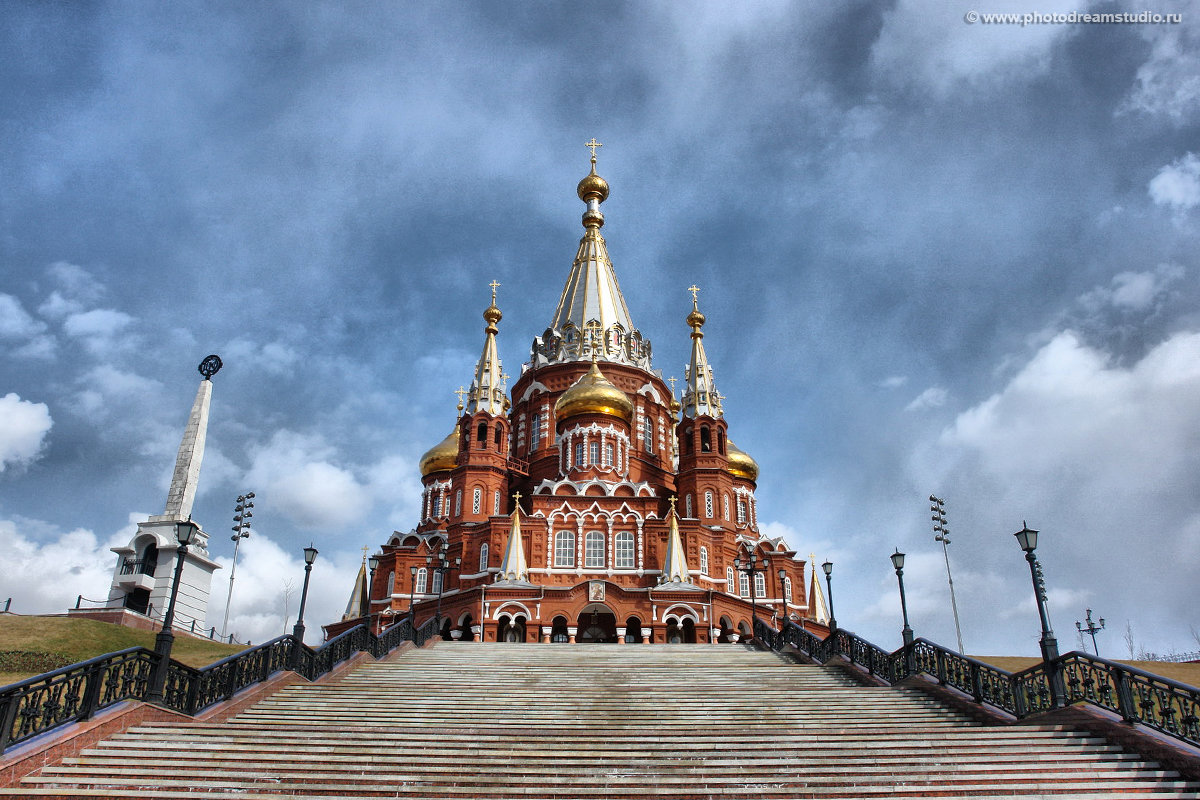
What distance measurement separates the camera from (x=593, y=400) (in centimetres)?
3884

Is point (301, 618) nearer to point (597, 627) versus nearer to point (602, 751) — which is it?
point (602, 751)

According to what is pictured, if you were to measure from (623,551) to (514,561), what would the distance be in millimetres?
4479

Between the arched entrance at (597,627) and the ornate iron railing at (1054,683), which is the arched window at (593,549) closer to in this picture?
the arched entrance at (597,627)

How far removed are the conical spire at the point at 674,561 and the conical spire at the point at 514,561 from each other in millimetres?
5382

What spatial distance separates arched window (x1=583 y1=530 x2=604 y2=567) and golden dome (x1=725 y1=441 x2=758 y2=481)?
1166cm

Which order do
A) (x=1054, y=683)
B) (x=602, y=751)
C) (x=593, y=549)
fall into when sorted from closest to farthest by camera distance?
(x=602, y=751)
(x=1054, y=683)
(x=593, y=549)

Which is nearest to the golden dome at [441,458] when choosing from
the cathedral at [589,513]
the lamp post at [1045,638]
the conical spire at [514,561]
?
the cathedral at [589,513]

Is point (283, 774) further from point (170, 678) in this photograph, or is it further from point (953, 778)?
point (953, 778)

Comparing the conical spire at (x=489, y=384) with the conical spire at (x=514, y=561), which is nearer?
the conical spire at (x=514, y=561)

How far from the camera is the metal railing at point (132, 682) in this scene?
973cm

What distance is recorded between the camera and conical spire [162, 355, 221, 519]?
38.2 metres

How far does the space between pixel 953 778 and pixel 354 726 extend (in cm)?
759

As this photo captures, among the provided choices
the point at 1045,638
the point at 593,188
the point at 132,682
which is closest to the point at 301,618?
the point at 132,682

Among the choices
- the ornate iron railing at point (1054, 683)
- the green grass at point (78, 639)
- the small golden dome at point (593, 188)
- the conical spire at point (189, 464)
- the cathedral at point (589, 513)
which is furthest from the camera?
the small golden dome at point (593, 188)
